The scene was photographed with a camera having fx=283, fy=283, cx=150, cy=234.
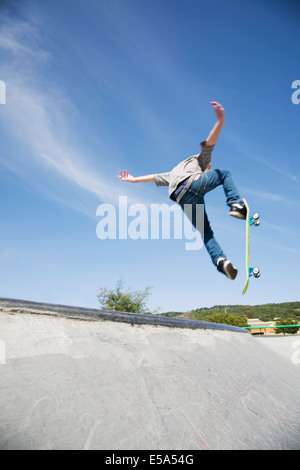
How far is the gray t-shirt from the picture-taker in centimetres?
409

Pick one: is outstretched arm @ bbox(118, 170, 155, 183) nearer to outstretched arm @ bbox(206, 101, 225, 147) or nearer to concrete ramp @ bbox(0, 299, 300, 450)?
outstretched arm @ bbox(206, 101, 225, 147)

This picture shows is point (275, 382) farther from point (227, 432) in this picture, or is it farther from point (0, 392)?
point (0, 392)

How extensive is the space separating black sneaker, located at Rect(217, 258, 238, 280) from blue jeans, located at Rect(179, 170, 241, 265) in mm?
84

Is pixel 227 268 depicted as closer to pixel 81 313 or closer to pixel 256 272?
pixel 256 272

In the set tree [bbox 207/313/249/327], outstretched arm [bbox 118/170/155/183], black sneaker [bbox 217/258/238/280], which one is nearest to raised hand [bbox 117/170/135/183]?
outstretched arm [bbox 118/170/155/183]

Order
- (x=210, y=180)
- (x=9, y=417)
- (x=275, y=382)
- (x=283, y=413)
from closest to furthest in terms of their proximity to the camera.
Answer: (x=9, y=417)
(x=283, y=413)
(x=275, y=382)
(x=210, y=180)

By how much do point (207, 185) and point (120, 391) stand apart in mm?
2980

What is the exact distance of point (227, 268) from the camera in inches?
152

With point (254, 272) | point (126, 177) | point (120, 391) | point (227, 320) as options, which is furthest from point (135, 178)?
point (227, 320)

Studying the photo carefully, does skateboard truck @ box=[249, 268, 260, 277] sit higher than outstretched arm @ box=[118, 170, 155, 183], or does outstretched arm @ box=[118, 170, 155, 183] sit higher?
outstretched arm @ box=[118, 170, 155, 183]

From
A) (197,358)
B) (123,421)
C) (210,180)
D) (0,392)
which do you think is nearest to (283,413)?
(197,358)

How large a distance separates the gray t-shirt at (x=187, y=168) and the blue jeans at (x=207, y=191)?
0.20 m
